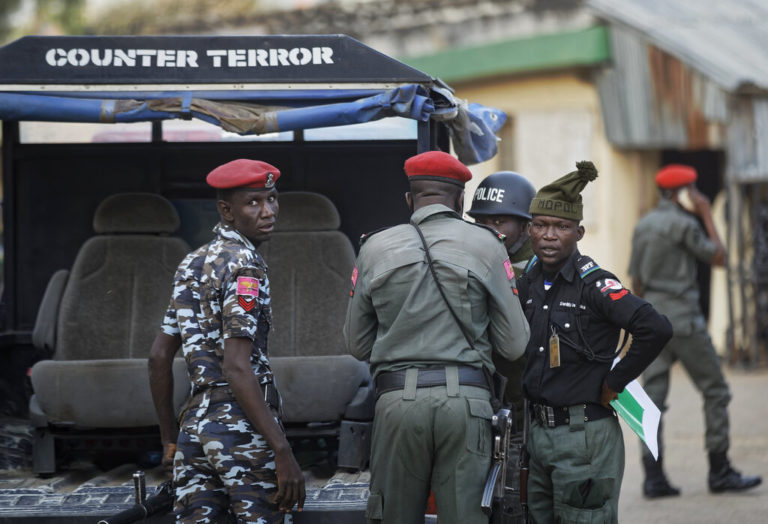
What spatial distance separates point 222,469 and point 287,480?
0.78 feet

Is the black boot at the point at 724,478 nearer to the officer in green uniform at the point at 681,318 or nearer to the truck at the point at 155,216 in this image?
the officer in green uniform at the point at 681,318

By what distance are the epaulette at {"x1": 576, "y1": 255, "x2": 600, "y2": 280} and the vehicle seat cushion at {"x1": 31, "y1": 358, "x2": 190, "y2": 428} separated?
180 cm

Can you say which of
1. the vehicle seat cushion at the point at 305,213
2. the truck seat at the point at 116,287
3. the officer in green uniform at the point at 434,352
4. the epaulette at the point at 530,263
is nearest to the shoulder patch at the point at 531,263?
the epaulette at the point at 530,263

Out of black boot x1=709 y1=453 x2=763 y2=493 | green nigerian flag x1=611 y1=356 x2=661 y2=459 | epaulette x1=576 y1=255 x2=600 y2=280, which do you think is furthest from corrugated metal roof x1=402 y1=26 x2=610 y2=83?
green nigerian flag x1=611 y1=356 x2=661 y2=459

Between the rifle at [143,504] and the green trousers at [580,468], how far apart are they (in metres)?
1.43

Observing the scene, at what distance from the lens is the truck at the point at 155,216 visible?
200 inches

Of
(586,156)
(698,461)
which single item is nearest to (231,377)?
(698,461)

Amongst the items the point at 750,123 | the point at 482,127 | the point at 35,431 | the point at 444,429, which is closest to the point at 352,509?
the point at 444,429

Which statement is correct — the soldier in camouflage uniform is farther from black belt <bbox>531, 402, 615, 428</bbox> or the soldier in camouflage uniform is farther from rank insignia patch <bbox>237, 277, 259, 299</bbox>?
black belt <bbox>531, 402, 615, 428</bbox>

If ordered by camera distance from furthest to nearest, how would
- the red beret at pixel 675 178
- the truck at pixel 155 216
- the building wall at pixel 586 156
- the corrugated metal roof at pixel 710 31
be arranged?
the building wall at pixel 586 156 < the corrugated metal roof at pixel 710 31 < the red beret at pixel 675 178 < the truck at pixel 155 216

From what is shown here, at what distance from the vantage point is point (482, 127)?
5805 mm

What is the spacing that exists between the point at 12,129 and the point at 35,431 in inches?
72.1

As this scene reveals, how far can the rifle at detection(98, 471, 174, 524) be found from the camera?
4.27 meters

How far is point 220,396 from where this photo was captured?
425 centimetres
